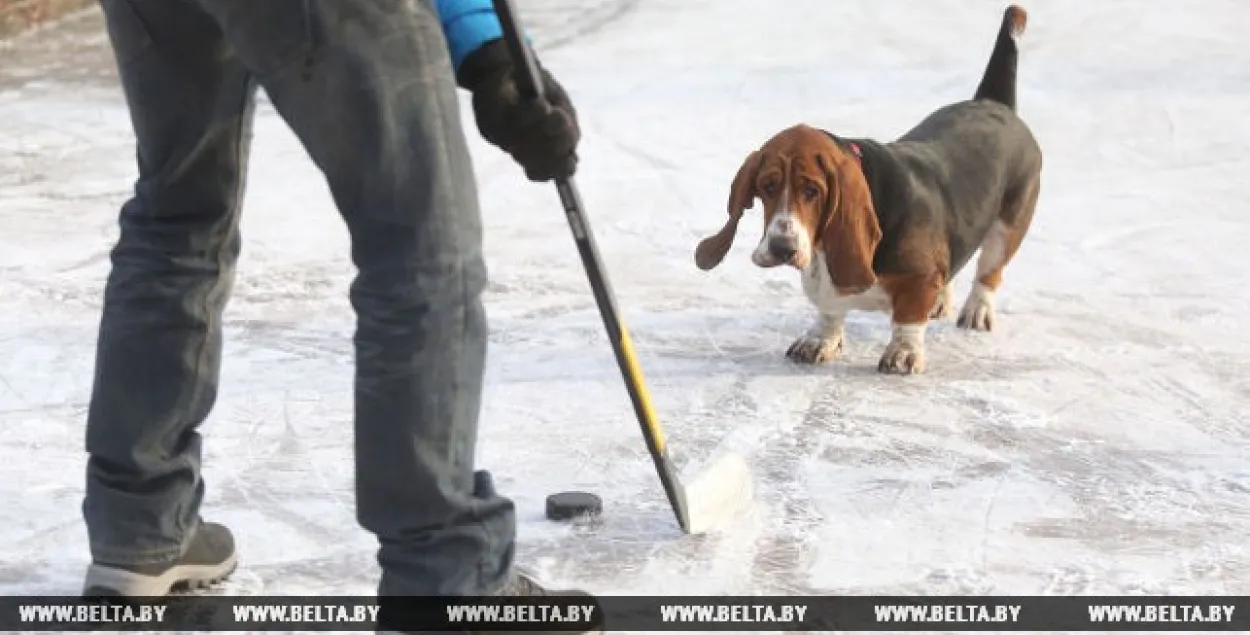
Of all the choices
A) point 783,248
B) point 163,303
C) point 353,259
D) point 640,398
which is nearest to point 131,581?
point 163,303

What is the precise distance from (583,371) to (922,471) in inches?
34.2

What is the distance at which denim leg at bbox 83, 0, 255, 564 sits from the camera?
94.2 inches

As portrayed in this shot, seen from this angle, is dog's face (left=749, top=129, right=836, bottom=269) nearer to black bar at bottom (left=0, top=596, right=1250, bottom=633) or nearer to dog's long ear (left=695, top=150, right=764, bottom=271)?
dog's long ear (left=695, top=150, right=764, bottom=271)

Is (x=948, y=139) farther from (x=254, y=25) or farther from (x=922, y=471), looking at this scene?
(x=254, y=25)

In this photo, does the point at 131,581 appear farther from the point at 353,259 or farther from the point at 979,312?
the point at 979,312

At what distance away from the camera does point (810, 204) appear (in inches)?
142

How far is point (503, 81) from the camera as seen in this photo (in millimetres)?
2285

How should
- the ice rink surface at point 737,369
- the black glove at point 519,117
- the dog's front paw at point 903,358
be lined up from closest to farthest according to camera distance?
the black glove at point 519,117, the ice rink surface at point 737,369, the dog's front paw at point 903,358

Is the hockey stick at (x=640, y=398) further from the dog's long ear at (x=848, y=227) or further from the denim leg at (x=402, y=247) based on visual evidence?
the dog's long ear at (x=848, y=227)

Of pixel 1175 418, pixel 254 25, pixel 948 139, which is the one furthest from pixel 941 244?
pixel 254 25

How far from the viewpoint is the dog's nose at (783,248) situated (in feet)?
11.8

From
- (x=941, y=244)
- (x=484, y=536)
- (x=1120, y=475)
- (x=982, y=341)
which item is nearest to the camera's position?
(x=484, y=536)

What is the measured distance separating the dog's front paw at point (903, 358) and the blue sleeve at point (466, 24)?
1752 millimetres

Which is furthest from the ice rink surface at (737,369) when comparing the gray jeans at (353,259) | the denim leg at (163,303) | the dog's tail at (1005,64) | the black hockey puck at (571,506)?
the dog's tail at (1005,64)
